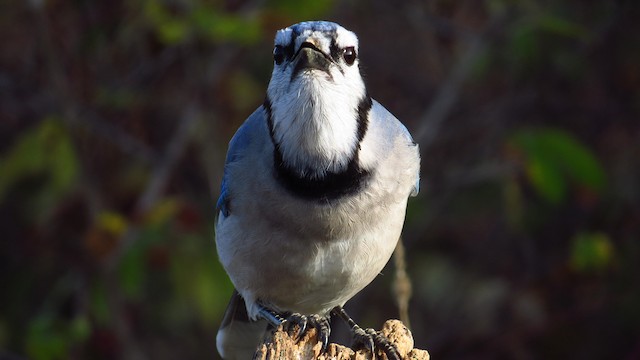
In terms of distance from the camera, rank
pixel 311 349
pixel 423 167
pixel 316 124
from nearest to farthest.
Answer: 1. pixel 311 349
2. pixel 316 124
3. pixel 423 167

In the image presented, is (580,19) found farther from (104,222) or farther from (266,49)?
(104,222)

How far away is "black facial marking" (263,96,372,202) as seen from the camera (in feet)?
9.04

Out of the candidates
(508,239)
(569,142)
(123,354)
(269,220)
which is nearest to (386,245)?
(269,220)

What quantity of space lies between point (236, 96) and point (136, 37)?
1.72ft

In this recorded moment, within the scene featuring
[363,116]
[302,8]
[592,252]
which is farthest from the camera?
[592,252]

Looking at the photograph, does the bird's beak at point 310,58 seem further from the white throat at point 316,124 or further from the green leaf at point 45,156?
the green leaf at point 45,156

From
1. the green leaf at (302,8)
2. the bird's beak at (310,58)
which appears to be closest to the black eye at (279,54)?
the bird's beak at (310,58)

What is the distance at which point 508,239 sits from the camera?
4969 mm

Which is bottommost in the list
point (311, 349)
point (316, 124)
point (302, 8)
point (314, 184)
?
point (311, 349)

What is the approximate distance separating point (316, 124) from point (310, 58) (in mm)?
179

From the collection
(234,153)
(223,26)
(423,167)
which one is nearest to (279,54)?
(234,153)

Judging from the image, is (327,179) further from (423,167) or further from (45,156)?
(423,167)

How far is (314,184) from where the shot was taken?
2.76 m

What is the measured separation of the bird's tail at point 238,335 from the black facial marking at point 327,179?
0.77 meters
